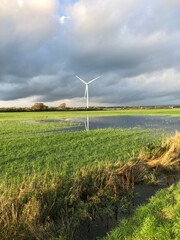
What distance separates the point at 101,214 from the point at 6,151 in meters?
16.0

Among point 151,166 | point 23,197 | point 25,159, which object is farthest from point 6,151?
point 23,197

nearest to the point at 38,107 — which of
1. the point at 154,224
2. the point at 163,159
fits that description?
the point at 163,159

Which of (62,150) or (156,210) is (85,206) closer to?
(156,210)

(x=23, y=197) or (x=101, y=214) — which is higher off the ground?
(x=23, y=197)

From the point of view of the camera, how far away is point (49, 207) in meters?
10.5

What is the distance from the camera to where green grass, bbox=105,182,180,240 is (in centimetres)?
824

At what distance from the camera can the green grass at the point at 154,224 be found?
8.24 metres

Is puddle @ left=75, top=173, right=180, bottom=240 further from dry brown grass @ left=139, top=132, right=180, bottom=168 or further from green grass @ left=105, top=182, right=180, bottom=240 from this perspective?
dry brown grass @ left=139, top=132, right=180, bottom=168

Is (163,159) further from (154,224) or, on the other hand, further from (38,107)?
(38,107)

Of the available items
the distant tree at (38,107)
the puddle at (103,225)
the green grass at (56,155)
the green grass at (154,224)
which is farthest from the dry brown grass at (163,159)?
the distant tree at (38,107)

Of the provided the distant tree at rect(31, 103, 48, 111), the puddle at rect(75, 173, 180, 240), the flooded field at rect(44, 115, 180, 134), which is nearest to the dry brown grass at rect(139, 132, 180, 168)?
the puddle at rect(75, 173, 180, 240)

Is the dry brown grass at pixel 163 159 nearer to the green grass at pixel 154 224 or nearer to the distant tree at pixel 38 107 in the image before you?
the green grass at pixel 154 224

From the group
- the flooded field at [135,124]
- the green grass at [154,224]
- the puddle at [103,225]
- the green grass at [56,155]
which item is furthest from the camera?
the flooded field at [135,124]

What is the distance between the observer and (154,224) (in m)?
8.70
